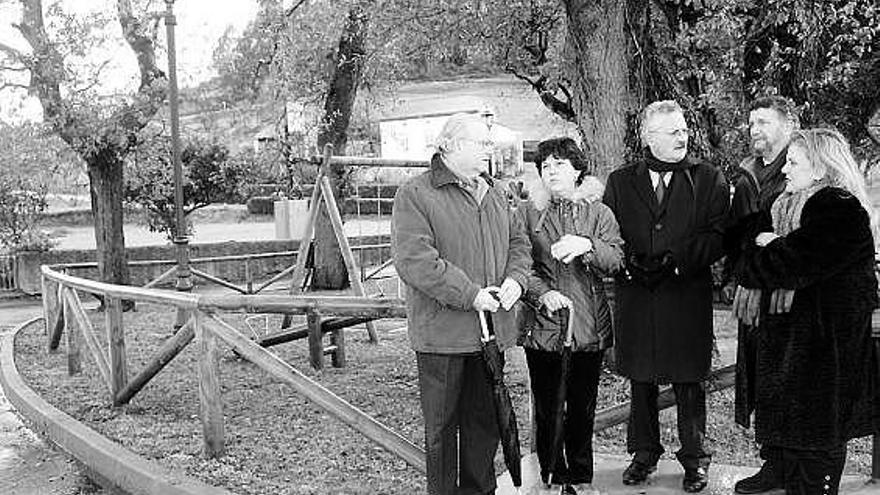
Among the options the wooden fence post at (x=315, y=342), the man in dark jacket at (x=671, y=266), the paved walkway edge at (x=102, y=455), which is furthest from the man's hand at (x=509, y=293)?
the wooden fence post at (x=315, y=342)

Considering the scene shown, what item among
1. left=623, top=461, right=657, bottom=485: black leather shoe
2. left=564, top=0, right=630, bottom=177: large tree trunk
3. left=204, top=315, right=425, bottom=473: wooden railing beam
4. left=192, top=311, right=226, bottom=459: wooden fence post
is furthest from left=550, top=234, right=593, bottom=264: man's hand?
left=564, top=0, right=630, bottom=177: large tree trunk

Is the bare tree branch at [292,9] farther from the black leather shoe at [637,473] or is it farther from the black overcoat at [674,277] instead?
the black leather shoe at [637,473]

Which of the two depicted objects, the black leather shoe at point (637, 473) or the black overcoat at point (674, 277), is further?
the black leather shoe at point (637, 473)

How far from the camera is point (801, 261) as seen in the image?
358cm

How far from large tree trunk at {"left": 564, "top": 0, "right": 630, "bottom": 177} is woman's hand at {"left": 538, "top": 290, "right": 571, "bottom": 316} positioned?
2925 mm

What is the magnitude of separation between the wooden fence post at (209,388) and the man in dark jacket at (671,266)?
2.42 metres

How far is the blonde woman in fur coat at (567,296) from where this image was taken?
4035 millimetres

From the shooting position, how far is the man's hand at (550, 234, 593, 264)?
3.93 meters

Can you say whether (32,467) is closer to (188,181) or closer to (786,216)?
(786,216)

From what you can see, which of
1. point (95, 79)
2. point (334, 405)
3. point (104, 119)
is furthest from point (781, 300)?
point (95, 79)

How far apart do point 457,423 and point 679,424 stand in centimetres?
100

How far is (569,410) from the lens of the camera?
165 inches

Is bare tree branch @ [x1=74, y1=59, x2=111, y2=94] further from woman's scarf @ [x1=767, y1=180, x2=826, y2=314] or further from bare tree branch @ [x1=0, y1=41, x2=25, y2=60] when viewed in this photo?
woman's scarf @ [x1=767, y1=180, x2=826, y2=314]

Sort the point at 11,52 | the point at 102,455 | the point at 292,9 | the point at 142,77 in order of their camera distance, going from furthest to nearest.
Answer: the point at 142,77 < the point at 11,52 < the point at 292,9 < the point at 102,455
